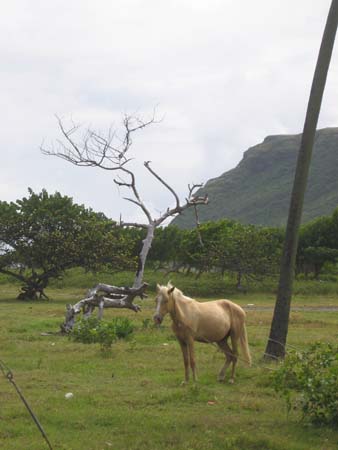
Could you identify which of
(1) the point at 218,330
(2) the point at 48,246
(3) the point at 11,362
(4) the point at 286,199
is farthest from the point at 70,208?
(4) the point at 286,199

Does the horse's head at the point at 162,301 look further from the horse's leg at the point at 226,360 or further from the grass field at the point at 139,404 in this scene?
the horse's leg at the point at 226,360

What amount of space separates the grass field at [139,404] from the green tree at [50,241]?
23383 mm

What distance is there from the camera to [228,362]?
40.4ft

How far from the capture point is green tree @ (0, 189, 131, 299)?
40812 mm

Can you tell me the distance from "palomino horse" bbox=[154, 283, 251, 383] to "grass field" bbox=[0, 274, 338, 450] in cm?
57

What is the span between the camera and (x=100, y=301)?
20.9 metres

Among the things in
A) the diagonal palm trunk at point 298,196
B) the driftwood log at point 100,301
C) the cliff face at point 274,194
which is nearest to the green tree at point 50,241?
the driftwood log at point 100,301

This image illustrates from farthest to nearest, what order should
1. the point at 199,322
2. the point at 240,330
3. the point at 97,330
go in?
the point at 97,330, the point at 240,330, the point at 199,322

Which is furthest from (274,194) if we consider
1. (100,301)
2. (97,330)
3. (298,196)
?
(298,196)

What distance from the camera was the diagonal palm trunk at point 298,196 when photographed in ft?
46.9

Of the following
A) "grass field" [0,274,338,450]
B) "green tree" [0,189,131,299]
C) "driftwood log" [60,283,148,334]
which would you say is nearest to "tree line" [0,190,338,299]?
"green tree" [0,189,131,299]

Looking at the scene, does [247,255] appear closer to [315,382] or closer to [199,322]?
[199,322]

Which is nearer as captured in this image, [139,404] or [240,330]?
[139,404]

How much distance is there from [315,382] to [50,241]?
109 feet
